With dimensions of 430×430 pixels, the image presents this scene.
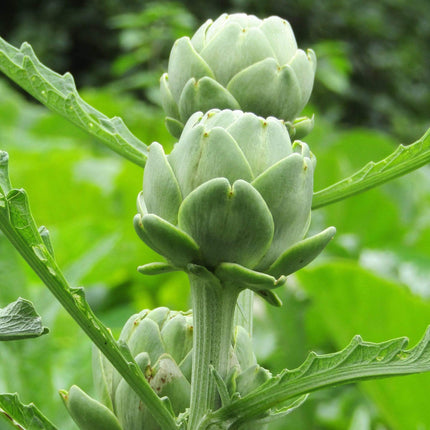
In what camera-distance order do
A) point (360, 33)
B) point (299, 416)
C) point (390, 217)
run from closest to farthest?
point (299, 416) < point (390, 217) < point (360, 33)

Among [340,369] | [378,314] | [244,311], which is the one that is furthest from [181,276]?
[340,369]

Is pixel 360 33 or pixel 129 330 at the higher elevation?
pixel 360 33

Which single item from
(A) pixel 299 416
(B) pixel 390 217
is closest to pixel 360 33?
(B) pixel 390 217

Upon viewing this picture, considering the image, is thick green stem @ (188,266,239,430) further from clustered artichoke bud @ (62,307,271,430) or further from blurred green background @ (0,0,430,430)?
blurred green background @ (0,0,430,430)

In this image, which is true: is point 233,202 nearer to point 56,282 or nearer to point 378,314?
point 56,282

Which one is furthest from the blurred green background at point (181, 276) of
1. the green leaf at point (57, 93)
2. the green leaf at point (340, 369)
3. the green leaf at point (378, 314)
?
the green leaf at point (340, 369)

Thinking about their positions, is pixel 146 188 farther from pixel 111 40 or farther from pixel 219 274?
pixel 111 40
